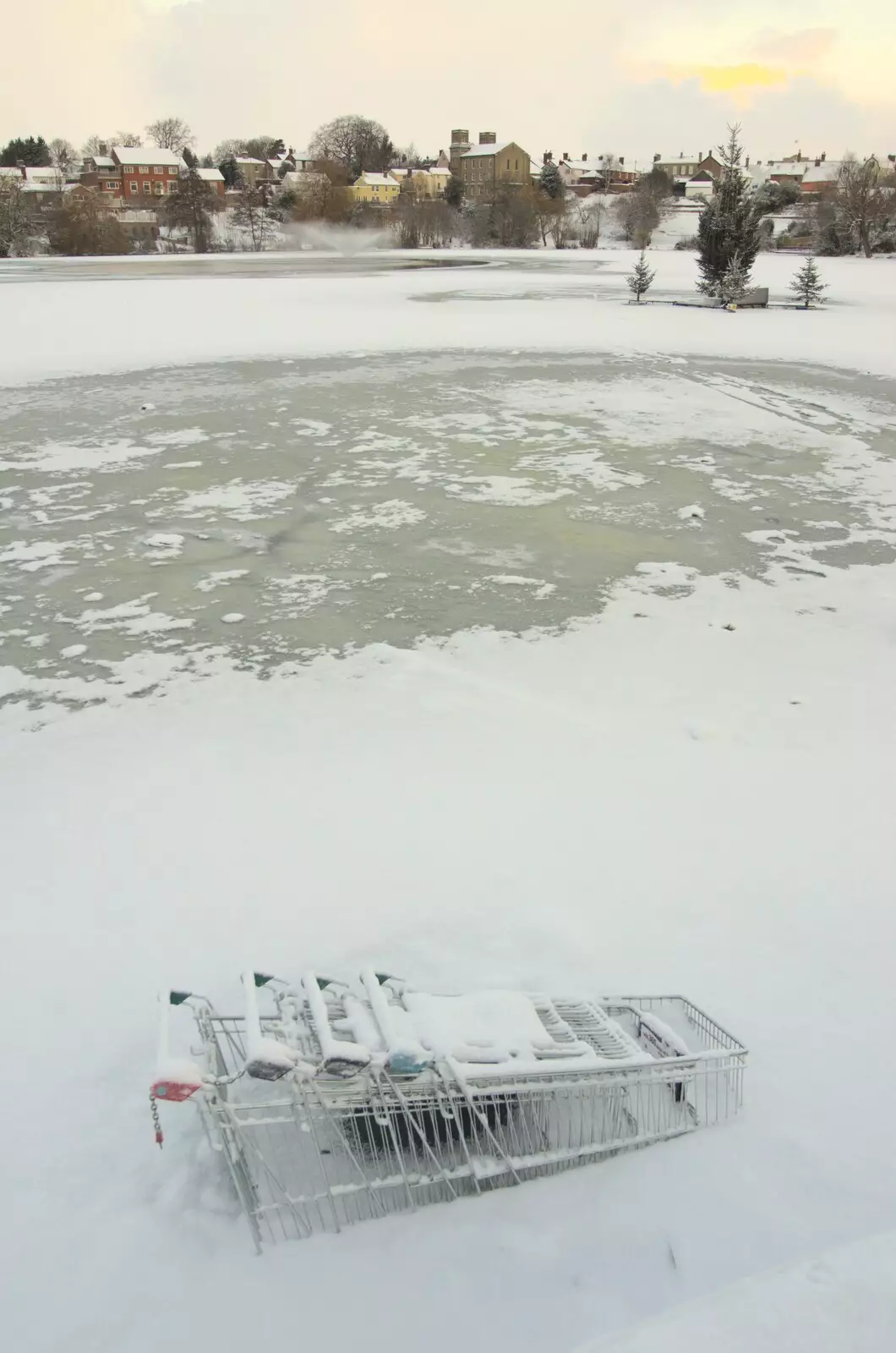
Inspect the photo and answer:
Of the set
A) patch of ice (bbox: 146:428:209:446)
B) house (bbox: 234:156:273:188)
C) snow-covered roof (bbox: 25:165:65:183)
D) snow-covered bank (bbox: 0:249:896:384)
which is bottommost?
patch of ice (bbox: 146:428:209:446)

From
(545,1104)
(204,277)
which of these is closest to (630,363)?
(545,1104)

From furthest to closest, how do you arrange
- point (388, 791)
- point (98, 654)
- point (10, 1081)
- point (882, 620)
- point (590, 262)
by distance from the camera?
1. point (590, 262)
2. point (882, 620)
3. point (98, 654)
4. point (388, 791)
5. point (10, 1081)

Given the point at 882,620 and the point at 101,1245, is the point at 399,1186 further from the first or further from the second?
the point at 882,620

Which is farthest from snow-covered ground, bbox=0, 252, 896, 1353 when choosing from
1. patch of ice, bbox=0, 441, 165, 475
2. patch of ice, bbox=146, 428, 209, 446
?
patch of ice, bbox=146, 428, 209, 446

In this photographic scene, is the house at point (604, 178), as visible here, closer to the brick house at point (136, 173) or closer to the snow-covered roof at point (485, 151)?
the snow-covered roof at point (485, 151)

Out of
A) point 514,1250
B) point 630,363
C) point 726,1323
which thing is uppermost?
point 630,363

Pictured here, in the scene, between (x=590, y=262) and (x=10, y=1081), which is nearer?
(x=10, y=1081)

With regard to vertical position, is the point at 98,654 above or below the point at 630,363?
below

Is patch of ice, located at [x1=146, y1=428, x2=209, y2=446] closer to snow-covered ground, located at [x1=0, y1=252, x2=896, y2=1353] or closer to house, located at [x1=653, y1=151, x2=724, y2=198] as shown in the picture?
snow-covered ground, located at [x1=0, y1=252, x2=896, y2=1353]
